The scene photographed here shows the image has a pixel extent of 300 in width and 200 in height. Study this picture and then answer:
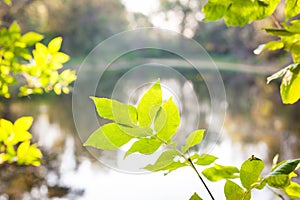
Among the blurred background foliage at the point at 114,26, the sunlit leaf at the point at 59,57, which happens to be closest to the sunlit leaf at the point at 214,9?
the sunlit leaf at the point at 59,57

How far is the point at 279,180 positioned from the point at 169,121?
0.16 ft

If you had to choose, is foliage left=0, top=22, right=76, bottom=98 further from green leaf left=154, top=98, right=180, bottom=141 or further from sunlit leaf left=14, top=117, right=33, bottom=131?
green leaf left=154, top=98, right=180, bottom=141

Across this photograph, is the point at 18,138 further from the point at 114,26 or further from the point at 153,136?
the point at 114,26

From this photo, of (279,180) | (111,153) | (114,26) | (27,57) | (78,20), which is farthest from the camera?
(114,26)

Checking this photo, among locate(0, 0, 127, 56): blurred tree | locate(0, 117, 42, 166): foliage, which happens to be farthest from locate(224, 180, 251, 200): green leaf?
locate(0, 0, 127, 56): blurred tree

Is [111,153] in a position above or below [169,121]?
above

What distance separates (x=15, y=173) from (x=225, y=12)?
3.08 m

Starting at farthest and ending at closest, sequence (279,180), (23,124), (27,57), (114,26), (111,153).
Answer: (114,26) → (111,153) → (27,57) → (23,124) → (279,180)

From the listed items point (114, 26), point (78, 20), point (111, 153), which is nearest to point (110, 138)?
point (111, 153)

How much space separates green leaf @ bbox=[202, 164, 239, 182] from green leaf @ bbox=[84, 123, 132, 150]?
0.23ft

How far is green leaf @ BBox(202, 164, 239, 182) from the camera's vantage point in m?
0.21

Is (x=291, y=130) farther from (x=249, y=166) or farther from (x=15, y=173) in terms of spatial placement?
(x=249, y=166)

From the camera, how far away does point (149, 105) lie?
16 cm

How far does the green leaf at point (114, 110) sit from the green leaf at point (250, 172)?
5 centimetres
